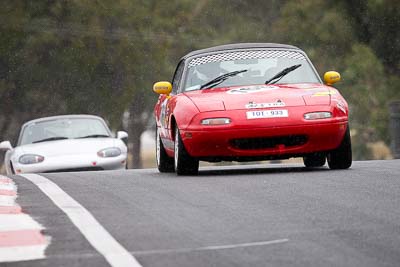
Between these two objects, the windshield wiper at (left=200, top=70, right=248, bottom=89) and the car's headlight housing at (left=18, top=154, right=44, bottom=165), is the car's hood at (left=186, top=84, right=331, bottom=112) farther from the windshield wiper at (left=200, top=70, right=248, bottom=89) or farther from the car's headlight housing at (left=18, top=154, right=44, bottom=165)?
the car's headlight housing at (left=18, top=154, right=44, bottom=165)

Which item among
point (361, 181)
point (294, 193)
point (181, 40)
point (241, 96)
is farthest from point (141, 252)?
point (181, 40)

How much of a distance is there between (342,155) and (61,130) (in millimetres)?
8267

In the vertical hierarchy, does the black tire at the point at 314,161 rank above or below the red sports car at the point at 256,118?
below

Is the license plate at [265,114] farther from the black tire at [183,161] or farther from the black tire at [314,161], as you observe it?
the black tire at [314,161]

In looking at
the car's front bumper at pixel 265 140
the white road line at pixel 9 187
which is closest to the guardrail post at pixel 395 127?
the car's front bumper at pixel 265 140

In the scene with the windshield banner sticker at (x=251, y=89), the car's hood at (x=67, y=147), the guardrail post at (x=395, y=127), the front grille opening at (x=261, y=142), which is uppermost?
the windshield banner sticker at (x=251, y=89)

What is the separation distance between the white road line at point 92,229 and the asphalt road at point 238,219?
2.2 inches

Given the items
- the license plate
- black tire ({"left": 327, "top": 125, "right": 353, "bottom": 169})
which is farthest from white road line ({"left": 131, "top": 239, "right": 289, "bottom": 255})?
black tire ({"left": 327, "top": 125, "right": 353, "bottom": 169})

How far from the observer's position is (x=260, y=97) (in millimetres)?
12609

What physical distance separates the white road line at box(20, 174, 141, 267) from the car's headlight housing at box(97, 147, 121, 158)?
7.99 m

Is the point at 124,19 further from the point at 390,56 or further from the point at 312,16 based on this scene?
the point at 390,56

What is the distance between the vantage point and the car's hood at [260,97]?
12.5m

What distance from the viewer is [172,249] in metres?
6.74

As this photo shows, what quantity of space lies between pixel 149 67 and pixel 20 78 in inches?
227
